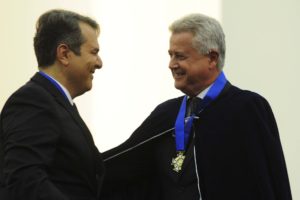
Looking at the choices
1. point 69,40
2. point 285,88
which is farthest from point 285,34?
point 69,40

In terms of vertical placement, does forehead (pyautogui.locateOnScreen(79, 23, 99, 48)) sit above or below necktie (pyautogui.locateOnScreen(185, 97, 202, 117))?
above

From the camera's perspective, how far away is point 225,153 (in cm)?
431

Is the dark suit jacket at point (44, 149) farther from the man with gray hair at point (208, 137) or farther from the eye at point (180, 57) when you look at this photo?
the eye at point (180, 57)

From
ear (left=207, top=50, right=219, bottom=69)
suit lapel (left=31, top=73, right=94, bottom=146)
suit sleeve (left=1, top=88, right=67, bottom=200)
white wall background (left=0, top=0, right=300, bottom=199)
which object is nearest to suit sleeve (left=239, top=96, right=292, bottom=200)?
ear (left=207, top=50, right=219, bottom=69)

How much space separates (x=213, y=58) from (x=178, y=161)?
0.63 m

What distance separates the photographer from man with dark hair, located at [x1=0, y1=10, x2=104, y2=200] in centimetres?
336

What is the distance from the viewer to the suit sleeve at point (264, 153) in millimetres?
4254

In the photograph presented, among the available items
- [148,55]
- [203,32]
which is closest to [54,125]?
[203,32]

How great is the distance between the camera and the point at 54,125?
3504mm

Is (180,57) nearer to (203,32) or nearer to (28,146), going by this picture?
(203,32)

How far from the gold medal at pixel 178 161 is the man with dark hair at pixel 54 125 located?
23.7 inches

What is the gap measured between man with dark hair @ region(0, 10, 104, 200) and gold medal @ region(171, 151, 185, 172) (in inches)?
23.7

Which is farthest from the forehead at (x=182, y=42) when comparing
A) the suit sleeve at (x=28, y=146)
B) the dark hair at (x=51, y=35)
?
the suit sleeve at (x=28, y=146)

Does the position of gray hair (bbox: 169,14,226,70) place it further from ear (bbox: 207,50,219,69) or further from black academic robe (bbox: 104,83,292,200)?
black academic robe (bbox: 104,83,292,200)
